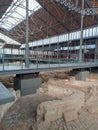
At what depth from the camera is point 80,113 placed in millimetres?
Answer: 9422

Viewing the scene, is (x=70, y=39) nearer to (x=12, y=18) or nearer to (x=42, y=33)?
(x=42, y=33)

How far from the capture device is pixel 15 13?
86.9ft

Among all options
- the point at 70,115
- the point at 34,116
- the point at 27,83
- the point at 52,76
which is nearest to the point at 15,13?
the point at 52,76

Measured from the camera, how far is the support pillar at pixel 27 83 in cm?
1052

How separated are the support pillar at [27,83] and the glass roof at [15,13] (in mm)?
13734

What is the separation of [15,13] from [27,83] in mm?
18548

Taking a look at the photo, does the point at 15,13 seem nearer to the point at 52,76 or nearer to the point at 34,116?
the point at 52,76

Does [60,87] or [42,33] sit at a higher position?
[42,33]

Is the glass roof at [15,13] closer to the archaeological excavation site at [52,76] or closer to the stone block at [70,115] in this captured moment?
the archaeological excavation site at [52,76]

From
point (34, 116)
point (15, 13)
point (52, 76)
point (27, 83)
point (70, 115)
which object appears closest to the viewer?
point (70, 115)

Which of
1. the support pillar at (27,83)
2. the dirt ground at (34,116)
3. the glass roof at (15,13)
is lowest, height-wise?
the dirt ground at (34,116)

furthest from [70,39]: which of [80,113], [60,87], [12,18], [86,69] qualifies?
[80,113]

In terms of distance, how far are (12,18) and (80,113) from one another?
23655 millimetres

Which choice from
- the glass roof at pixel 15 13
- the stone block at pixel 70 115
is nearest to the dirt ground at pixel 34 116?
the stone block at pixel 70 115
